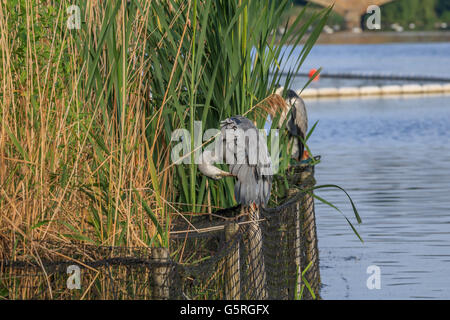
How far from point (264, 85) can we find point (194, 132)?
0.67 metres

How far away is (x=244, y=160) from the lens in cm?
514

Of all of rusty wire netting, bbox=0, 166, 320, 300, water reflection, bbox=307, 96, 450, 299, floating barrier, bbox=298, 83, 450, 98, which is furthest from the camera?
floating barrier, bbox=298, 83, 450, 98

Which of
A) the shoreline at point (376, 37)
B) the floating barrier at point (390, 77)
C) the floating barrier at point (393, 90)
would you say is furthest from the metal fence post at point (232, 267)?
the shoreline at point (376, 37)

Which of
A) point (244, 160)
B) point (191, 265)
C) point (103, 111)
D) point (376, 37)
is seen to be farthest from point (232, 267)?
point (376, 37)

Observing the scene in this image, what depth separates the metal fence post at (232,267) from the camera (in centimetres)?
471

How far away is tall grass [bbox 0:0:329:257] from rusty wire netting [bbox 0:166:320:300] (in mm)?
148

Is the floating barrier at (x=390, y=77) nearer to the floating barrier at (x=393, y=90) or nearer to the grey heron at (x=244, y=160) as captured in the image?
the floating barrier at (x=393, y=90)

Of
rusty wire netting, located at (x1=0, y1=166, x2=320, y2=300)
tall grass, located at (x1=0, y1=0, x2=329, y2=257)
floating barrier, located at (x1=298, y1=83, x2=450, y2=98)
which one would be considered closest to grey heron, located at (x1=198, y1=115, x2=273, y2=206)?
rusty wire netting, located at (x1=0, y1=166, x2=320, y2=300)

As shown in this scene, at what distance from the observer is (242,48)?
5.91m

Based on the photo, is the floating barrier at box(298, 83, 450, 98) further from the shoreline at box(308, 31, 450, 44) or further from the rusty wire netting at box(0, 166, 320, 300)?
the shoreline at box(308, 31, 450, 44)

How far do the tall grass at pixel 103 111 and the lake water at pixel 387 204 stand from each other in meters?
2.50

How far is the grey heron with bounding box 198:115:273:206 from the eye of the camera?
4.96 m
